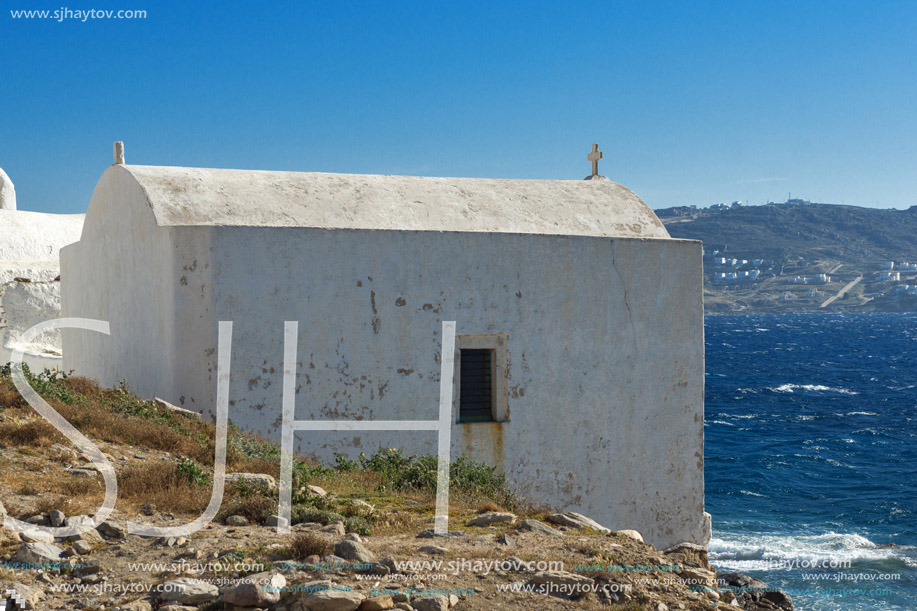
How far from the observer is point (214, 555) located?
5.02m

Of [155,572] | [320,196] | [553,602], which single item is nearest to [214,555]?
[155,572]

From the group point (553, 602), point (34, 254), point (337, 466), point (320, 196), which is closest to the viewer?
point (553, 602)

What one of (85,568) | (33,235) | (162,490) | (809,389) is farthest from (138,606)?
(809,389)

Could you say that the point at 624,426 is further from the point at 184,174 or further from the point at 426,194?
the point at 184,174

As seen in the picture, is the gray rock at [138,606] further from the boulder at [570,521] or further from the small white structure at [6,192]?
the small white structure at [6,192]

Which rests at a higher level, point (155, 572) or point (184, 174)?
point (184, 174)

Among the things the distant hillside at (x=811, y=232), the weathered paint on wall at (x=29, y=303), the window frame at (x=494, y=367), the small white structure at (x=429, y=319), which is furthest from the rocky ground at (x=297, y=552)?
the distant hillside at (x=811, y=232)

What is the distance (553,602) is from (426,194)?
22.6ft

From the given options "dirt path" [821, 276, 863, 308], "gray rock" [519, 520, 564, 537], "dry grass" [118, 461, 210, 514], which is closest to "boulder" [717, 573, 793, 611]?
"gray rock" [519, 520, 564, 537]

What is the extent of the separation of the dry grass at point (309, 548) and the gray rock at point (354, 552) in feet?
0.23

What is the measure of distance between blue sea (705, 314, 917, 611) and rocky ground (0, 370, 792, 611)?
40.4 feet

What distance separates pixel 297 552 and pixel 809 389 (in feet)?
160

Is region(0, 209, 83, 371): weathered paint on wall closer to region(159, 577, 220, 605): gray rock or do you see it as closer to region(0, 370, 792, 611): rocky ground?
region(0, 370, 792, 611): rocky ground

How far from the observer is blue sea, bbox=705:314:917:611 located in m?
18.0
